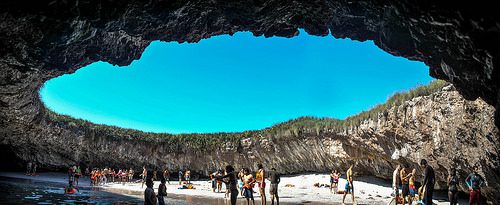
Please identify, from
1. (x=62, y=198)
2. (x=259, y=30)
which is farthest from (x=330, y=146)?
(x=62, y=198)

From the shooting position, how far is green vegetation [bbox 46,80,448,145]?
882 inches

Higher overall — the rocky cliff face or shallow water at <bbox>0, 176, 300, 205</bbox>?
the rocky cliff face

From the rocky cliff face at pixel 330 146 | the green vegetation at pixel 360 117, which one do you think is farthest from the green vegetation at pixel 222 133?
the rocky cliff face at pixel 330 146

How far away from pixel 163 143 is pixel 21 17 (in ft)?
101

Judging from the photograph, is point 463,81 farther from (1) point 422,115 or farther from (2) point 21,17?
(1) point 422,115

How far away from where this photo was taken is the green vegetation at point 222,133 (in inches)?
882

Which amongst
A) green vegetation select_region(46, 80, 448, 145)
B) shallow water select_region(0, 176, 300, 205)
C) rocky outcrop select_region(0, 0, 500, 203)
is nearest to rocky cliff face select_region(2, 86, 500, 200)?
green vegetation select_region(46, 80, 448, 145)

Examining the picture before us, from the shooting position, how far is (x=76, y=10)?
753cm

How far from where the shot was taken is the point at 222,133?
121 ft

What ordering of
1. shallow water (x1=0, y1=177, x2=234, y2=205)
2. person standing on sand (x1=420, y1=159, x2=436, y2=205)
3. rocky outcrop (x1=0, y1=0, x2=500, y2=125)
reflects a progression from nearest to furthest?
rocky outcrop (x1=0, y1=0, x2=500, y2=125), person standing on sand (x1=420, y1=159, x2=436, y2=205), shallow water (x1=0, y1=177, x2=234, y2=205)

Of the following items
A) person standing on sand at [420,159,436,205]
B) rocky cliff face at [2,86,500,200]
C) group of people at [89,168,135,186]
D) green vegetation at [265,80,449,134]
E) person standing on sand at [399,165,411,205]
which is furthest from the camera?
group of people at [89,168,135,186]

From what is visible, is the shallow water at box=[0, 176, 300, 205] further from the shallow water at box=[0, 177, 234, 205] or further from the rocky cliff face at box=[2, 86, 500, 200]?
the rocky cliff face at box=[2, 86, 500, 200]

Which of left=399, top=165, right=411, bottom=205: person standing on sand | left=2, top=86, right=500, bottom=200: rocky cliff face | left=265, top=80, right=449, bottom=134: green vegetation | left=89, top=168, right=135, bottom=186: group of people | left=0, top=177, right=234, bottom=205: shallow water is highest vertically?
left=265, top=80, right=449, bottom=134: green vegetation

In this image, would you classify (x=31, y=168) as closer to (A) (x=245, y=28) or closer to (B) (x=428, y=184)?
(A) (x=245, y=28)
